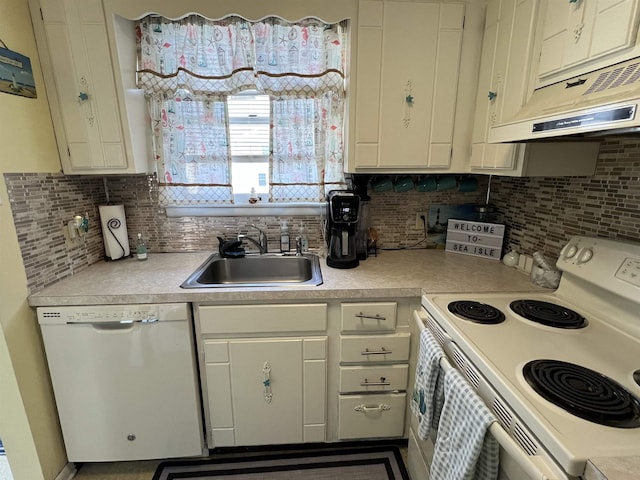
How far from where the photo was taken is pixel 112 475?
152cm

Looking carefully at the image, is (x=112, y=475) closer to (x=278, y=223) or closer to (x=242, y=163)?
(x=278, y=223)

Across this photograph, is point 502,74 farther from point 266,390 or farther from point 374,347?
point 266,390

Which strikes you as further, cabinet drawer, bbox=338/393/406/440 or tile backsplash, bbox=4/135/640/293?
cabinet drawer, bbox=338/393/406/440

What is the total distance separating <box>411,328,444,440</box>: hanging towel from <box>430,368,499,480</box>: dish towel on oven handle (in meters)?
0.09

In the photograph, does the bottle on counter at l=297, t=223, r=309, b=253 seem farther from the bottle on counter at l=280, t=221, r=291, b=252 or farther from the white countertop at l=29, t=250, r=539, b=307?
the white countertop at l=29, t=250, r=539, b=307

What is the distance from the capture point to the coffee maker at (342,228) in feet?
5.24

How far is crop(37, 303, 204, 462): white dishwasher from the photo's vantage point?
1330mm

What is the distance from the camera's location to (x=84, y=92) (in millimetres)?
1445

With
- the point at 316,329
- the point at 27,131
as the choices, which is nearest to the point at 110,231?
the point at 27,131

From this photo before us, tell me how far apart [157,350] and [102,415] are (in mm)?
445

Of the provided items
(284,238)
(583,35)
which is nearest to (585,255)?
(583,35)

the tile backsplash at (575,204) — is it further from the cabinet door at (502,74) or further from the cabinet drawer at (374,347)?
the cabinet drawer at (374,347)

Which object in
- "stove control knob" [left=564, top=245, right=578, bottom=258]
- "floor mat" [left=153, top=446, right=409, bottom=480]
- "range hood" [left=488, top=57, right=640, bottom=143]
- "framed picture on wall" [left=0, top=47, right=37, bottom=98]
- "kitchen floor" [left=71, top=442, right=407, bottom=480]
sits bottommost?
"kitchen floor" [left=71, top=442, right=407, bottom=480]

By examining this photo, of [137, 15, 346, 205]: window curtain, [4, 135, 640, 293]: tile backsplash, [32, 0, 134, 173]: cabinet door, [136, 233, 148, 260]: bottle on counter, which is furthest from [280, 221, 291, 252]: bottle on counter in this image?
[32, 0, 134, 173]: cabinet door
